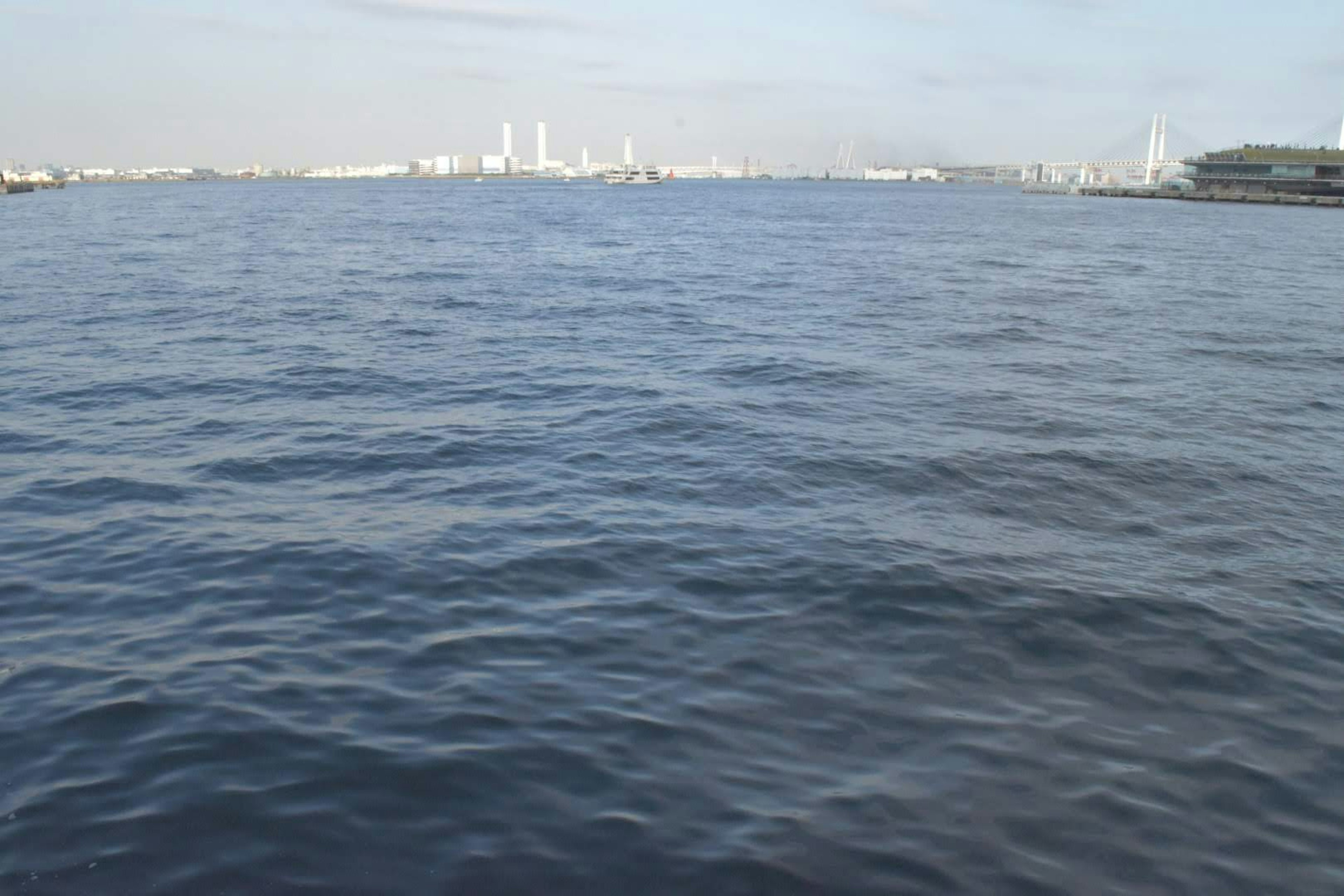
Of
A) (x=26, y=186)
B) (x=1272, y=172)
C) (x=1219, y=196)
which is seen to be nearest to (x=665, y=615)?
(x=1219, y=196)

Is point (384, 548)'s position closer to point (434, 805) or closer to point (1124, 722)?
point (434, 805)

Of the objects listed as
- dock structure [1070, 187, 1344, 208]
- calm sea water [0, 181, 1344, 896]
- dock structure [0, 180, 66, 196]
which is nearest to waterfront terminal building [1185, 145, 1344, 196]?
dock structure [1070, 187, 1344, 208]

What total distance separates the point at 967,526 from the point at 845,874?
743cm

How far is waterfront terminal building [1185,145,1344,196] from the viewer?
133625mm

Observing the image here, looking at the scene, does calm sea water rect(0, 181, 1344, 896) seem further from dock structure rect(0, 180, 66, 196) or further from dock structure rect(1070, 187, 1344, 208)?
dock structure rect(0, 180, 66, 196)

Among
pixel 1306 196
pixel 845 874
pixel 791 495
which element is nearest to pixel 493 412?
pixel 791 495

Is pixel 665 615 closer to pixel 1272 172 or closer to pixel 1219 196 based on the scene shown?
pixel 1219 196

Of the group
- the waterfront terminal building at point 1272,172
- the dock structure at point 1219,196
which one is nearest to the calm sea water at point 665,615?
the dock structure at point 1219,196

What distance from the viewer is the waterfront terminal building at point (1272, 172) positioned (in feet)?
438

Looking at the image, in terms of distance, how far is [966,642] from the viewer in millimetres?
9797

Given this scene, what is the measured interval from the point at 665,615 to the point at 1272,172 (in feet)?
525

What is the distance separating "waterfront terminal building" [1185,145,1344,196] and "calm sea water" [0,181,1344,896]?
132840mm

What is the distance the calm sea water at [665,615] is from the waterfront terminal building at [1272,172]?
133 m

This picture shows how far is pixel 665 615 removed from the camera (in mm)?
10172
